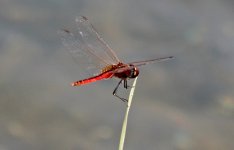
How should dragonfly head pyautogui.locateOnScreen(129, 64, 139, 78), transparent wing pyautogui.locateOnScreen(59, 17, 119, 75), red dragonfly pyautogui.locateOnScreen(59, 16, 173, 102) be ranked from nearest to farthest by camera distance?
1. dragonfly head pyautogui.locateOnScreen(129, 64, 139, 78)
2. red dragonfly pyautogui.locateOnScreen(59, 16, 173, 102)
3. transparent wing pyautogui.locateOnScreen(59, 17, 119, 75)

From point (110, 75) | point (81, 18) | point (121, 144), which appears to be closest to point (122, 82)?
point (110, 75)

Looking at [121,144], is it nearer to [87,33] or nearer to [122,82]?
[122,82]

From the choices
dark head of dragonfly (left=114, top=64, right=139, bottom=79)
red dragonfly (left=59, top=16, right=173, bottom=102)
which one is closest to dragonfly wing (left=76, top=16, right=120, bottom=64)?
red dragonfly (left=59, top=16, right=173, bottom=102)

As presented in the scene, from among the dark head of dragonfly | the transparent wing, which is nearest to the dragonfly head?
the dark head of dragonfly

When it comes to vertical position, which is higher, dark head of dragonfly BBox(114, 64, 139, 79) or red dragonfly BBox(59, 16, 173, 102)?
red dragonfly BBox(59, 16, 173, 102)

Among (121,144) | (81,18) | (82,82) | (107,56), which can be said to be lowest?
(121,144)

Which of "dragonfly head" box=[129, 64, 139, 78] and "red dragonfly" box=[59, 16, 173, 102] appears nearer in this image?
"dragonfly head" box=[129, 64, 139, 78]

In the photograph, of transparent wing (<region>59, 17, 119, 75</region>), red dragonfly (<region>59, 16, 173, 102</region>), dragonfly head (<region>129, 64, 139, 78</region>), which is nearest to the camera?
dragonfly head (<region>129, 64, 139, 78</region>)

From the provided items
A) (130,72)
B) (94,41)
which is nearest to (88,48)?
(94,41)

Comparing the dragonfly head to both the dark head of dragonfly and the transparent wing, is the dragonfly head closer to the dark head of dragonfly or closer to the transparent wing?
the dark head of dragonfly
